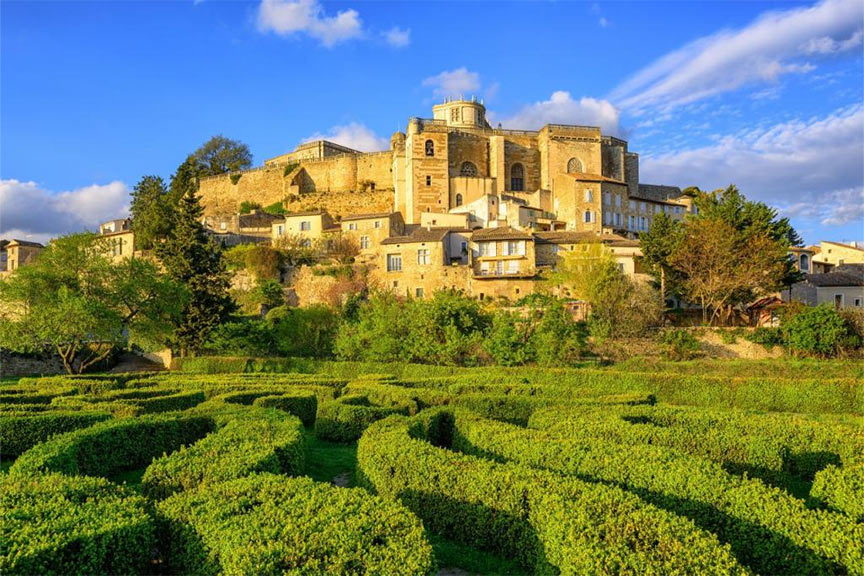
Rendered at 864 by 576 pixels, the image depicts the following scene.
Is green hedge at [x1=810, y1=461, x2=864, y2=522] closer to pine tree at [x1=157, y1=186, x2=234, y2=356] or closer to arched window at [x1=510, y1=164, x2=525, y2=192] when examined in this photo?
pine tree at [x1=157, y1=186, x2=234, y2=356]

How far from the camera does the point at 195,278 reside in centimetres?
4009

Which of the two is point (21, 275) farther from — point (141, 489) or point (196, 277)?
point (141, 489)

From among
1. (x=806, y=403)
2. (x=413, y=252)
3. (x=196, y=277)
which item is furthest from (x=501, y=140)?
(x=806, y=403)

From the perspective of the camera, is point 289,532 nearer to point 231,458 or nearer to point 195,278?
point 231,458

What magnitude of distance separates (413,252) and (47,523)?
47825mm

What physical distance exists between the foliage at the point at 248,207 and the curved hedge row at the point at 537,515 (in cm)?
7544

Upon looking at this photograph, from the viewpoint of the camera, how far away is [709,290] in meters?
43.4

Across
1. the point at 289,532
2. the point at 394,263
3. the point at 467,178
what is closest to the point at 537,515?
the point at 289,532

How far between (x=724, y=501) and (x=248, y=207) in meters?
81.3

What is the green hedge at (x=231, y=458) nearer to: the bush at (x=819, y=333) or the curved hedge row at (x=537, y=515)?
the curved hedge row at (x=537, y=515)

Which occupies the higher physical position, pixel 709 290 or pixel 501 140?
pixel 501 140

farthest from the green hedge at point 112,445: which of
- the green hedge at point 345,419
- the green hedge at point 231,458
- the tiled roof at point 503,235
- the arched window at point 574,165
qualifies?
the arched window at point 574,165

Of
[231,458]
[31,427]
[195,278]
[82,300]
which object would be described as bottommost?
[31,427]

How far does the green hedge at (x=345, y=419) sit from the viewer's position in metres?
17.2
